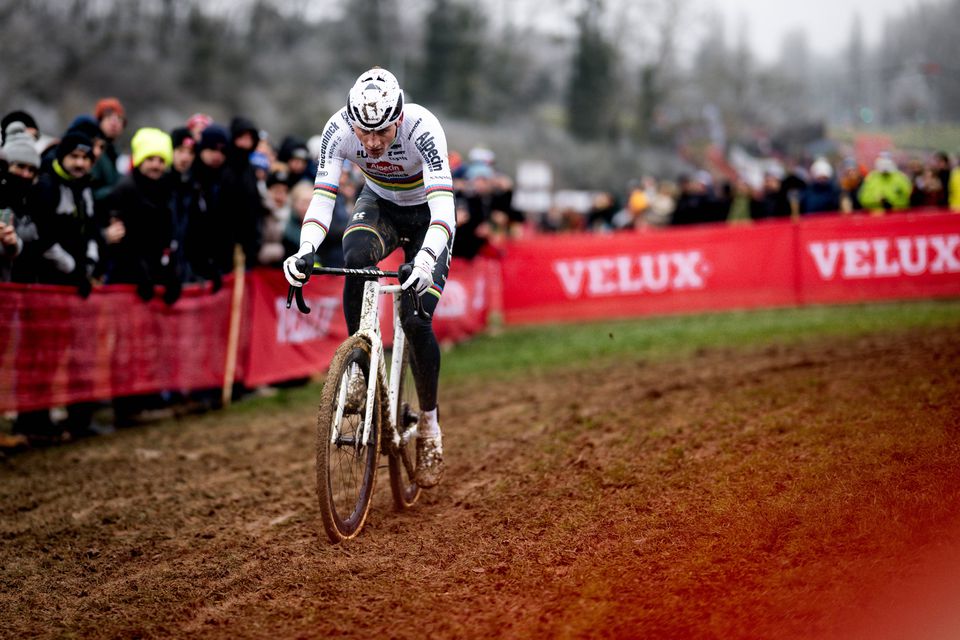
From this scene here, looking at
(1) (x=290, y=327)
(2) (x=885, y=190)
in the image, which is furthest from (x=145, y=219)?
(2) (x=885, y=190)

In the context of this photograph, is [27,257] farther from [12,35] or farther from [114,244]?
[12,35]

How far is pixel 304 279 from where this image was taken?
5102 millimetres

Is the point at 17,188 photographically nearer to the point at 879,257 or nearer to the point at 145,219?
the point at 145,219

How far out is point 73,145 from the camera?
8398 millimetres

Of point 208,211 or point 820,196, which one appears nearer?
point 208,211

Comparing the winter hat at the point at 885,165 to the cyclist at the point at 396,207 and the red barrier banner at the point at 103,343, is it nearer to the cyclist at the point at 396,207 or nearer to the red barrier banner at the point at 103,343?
the red barrier banner at the point at 103,343

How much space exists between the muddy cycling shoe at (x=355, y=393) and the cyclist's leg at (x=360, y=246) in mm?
483

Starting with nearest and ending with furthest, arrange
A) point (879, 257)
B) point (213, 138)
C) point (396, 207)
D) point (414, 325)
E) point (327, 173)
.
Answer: point (327, 173)
point (414, 325)
point (396, 207)
point (213, 138)
point (879, 257)

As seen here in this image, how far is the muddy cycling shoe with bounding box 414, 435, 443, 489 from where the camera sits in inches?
235

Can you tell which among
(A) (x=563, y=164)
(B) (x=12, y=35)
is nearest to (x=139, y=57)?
(B) (x=12, y=35)

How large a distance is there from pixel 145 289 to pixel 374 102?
513 cm

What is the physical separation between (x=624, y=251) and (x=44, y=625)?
1340 cm

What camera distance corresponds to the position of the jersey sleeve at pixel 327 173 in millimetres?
5480

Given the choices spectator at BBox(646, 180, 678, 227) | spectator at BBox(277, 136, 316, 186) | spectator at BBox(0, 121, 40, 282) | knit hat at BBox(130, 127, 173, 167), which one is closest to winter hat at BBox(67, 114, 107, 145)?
knit hat at BBox(130, 127, 173, 167)
